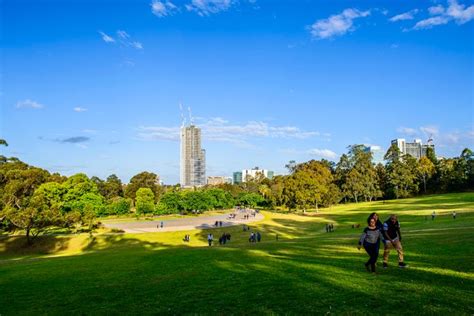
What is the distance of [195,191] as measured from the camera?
359 feet

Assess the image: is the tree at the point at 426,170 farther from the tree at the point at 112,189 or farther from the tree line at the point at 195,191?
the tree at the point at 112,189

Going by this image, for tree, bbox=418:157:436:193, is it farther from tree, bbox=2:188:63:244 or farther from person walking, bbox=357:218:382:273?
person walking, bbox=357:218:382:273

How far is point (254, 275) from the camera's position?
14172 millimetres

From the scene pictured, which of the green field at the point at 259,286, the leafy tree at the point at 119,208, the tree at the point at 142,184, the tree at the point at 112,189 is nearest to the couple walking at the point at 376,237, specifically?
the green field at the point at 259,286

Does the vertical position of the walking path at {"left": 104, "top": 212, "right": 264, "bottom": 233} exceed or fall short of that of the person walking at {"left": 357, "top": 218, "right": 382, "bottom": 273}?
it falls short

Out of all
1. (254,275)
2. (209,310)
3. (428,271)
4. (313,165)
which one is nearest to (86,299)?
(209,310)

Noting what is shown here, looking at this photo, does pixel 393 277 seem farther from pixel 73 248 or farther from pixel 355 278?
pixel 73 248

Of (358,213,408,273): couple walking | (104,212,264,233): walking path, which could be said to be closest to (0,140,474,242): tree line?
(104,212,264,233): walking path

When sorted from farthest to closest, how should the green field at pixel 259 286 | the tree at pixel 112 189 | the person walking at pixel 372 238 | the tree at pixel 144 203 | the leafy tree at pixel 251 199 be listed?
the tree at pixel 112 189
the leafy tree at pixel 251 199
the tree at pixel 144 203
the person walking at pixel 372 238
the green field at pixel 259 286

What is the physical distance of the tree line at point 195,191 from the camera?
2103 inches

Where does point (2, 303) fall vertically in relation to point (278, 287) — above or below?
below

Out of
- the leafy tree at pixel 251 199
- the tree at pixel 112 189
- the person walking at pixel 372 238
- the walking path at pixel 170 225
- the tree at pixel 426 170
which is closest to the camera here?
the person walking at pixel 372 238

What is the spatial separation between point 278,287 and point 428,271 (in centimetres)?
547

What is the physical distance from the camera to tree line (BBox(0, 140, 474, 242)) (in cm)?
5342
